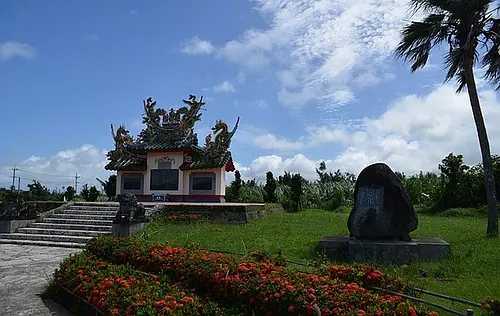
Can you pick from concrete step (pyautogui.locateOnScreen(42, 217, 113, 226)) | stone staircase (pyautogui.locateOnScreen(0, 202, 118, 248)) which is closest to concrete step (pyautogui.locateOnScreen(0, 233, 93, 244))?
stone staircase (pyautogui.locateOnScreen(0, 202, 118, 248))

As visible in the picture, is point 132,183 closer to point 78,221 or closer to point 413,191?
point 78,221

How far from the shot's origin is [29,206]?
53.7 ft

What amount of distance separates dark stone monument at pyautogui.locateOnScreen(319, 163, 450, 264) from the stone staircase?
25.7 ft

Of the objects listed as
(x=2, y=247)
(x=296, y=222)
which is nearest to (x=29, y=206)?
(x=2, y=247)

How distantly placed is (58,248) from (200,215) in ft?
16.7

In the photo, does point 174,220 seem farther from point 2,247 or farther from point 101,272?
point 101,272

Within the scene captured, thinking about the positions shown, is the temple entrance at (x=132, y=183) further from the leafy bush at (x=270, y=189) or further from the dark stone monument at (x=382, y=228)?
→ the dark stone monument at (x=382, y=228)

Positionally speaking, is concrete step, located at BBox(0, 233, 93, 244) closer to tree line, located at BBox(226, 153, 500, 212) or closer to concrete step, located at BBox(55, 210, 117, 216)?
concrete step, located at BBox(55, 210, 117, 216)

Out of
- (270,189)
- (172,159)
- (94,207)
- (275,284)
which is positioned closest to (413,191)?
(270,189)

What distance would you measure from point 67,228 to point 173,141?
28.0 feet

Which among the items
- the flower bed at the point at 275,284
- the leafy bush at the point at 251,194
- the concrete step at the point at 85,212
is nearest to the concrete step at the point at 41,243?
the concrete step at the point at 85,212

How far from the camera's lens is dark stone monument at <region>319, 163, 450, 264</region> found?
30.3 feet

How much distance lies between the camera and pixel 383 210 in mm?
9797

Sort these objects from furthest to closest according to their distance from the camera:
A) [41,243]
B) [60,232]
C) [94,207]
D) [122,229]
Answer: [94,207] < [60,232] < [41,243] < [122,229]
